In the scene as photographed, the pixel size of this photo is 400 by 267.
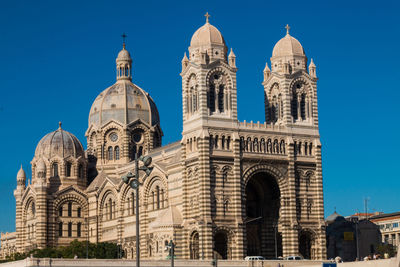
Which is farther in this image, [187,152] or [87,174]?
[87,174]

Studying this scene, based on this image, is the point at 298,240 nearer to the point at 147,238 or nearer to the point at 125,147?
the point at 147,238

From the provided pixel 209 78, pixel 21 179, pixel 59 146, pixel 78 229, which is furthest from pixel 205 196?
pixel 21 179

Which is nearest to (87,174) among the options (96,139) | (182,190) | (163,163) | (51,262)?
(96,139)

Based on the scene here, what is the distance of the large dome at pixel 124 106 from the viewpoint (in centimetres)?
10938

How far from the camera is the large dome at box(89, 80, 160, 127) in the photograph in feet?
359

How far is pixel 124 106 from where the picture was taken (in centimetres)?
10938

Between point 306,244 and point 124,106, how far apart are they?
35.2 metres

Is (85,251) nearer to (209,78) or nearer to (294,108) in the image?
(209,78)

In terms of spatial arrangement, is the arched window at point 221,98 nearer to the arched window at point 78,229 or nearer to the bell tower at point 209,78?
Result: the bell tower at point 209,78

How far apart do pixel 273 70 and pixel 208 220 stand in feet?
65.7

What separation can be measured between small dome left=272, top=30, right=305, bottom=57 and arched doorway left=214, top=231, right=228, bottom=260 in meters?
21.5

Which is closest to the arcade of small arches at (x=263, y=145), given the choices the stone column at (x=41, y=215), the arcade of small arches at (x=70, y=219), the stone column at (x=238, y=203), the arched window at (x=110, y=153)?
the stone column at (x=238, y=203)

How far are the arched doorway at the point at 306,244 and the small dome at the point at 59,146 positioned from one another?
3573 centimetres

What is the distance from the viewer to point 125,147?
10781 centimetres
